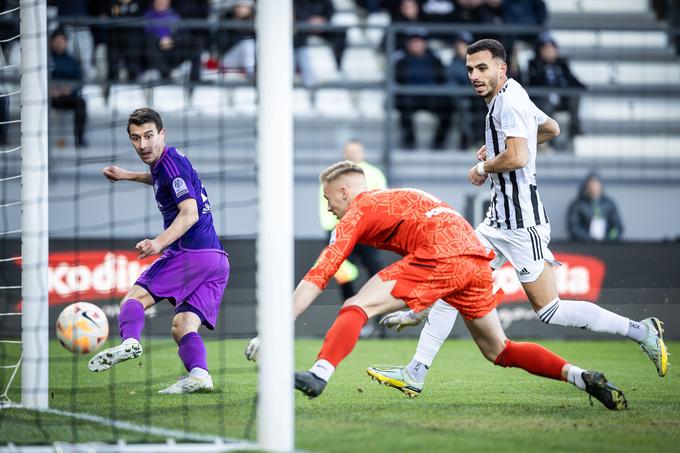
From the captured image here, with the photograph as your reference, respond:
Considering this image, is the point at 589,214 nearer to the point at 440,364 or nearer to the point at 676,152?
the point at 676,152

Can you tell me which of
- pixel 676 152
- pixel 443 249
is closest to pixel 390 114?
pixel 676 152

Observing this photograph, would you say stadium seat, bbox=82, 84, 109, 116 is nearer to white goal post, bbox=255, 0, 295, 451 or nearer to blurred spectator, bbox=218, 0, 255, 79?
blurred spectator, bbox=218, 0, 255, 79

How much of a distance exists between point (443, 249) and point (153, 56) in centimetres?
938

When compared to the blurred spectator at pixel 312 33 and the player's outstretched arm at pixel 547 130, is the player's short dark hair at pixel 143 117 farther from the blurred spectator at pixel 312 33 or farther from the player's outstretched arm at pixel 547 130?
the blurred spectator at pixel 312 33

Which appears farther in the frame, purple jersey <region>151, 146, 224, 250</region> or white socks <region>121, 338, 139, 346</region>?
purple jersey <region>151, 146, 224, 250</region>

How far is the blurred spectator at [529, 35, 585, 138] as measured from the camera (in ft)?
46.3

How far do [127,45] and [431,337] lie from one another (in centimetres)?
910

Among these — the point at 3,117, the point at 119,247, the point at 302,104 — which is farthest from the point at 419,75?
the point at 3,117

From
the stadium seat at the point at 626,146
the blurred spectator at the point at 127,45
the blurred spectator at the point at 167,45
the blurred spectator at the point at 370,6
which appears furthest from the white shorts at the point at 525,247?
the blurred spectator at the point at 370,6

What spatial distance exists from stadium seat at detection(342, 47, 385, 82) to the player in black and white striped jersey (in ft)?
30.5

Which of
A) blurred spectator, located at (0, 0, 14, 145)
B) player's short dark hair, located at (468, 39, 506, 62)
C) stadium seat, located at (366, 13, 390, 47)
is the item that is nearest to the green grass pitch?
player's short dark hair, located at (468, 39, 506, 62)

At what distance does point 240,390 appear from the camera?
698 centimetres

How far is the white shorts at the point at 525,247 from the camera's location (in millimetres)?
6352

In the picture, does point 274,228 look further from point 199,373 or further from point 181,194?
point 199,373
